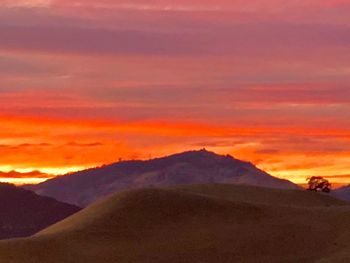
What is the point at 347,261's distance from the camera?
2514 inches

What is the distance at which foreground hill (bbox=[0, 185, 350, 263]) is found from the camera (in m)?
67.6

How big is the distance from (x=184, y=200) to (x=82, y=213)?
27.8 feet

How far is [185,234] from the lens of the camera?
7325 cm

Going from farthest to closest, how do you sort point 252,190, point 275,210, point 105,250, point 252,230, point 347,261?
1. point 252,190
2. point 275,210
3. point 252,230
4. point 105,250
5. point 347,261

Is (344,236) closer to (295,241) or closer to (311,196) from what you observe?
(295,241)

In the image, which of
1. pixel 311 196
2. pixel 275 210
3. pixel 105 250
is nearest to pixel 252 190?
pixel 311 196

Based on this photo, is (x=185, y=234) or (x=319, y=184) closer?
(x=185, y=234)

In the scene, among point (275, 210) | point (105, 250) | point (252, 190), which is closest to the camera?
point (105, 250)

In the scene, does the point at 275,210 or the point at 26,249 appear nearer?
the point at 26,249

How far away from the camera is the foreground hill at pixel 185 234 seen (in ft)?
222

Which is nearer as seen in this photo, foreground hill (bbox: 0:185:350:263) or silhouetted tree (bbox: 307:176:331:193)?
foreground hill (bbox: 0:185:350:263)

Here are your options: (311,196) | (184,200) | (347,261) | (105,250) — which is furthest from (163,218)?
(311,196)

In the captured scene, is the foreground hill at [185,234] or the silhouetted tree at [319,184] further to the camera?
the silhouetted tree at [319,184]

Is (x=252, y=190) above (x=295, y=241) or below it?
above
